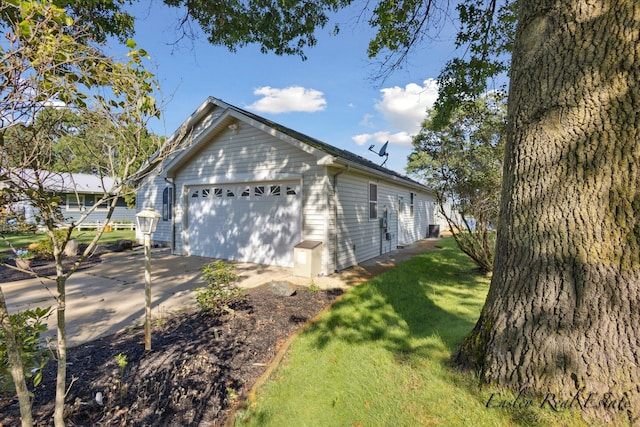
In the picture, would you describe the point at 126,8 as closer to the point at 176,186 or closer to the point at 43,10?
the point at 176,186

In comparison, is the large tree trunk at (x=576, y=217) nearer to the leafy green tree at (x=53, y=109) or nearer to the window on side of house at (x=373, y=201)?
the leafy green tree at (x=53, y=109)

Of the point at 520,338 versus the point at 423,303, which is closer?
the point at 520,338

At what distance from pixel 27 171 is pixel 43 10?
0.91 metres

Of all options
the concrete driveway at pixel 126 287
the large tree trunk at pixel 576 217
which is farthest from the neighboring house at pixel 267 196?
the large tree trunk at pixel 576 217

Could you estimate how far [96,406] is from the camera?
7.81 feet

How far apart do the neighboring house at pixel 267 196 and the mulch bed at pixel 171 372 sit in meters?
3.75

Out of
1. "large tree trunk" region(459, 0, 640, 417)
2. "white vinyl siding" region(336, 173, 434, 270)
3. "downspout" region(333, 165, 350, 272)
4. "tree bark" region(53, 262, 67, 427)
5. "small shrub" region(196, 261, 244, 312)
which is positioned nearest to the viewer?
"tree bark" region(53, 262, 67, 427)

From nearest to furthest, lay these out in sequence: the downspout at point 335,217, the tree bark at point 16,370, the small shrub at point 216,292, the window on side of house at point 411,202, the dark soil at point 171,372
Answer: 1. the tree bark at point 16,370
2. the dark soil at point 171,372
3. the small shrub at point 216,292
4. the downspout at point 335,217
5. the window on side of house at point 411,202

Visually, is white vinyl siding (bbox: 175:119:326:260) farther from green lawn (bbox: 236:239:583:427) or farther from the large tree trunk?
the large tree trunk

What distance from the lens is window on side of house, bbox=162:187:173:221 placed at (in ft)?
41.5

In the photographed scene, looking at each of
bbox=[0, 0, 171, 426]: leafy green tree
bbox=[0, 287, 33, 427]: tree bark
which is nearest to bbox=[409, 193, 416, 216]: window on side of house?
bbox=[0, 0, 171, 426]: leafy green tree

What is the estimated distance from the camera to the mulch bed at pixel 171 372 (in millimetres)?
2334

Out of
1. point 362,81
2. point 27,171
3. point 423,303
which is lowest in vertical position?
point 423,303

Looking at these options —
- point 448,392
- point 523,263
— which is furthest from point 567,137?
point 448,392
